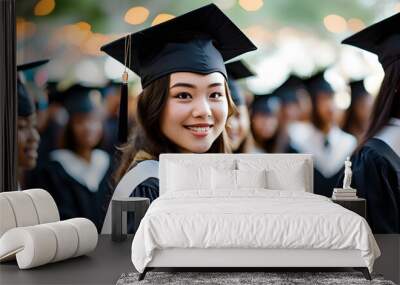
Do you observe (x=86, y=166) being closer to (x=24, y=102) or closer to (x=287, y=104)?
(x=24, y=102)

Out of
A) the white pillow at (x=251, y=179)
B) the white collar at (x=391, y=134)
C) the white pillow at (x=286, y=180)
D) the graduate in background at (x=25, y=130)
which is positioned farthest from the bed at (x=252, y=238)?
the graduate in background at (x=25, y=130)

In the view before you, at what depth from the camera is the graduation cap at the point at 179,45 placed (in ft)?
22.9

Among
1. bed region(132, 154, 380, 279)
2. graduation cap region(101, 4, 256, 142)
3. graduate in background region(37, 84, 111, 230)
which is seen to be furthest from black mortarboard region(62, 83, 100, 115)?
bed region(132, 154, 380, 279)

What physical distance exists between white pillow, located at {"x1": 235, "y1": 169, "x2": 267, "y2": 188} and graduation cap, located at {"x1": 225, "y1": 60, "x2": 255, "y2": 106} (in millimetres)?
1011

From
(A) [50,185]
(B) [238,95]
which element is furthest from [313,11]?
(A) [50,185]

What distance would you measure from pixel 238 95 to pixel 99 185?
5.96 feet

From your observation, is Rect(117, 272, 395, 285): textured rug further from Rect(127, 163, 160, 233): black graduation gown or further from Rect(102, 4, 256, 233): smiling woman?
Rect(102, 4, 256, 233): smiling woman

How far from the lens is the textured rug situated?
15.1 ft

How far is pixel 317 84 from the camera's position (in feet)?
23.0

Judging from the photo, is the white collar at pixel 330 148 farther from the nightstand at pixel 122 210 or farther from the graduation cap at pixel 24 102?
the graduation cap at pixel 24 102

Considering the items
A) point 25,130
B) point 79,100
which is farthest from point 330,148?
point 25,130

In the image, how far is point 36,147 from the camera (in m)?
7.10

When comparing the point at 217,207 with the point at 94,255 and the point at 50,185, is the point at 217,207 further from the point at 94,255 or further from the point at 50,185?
the point at 50,185

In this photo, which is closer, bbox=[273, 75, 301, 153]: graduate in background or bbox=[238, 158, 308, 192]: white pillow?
bbox=[238, 158, 308, 192]: white pillow
